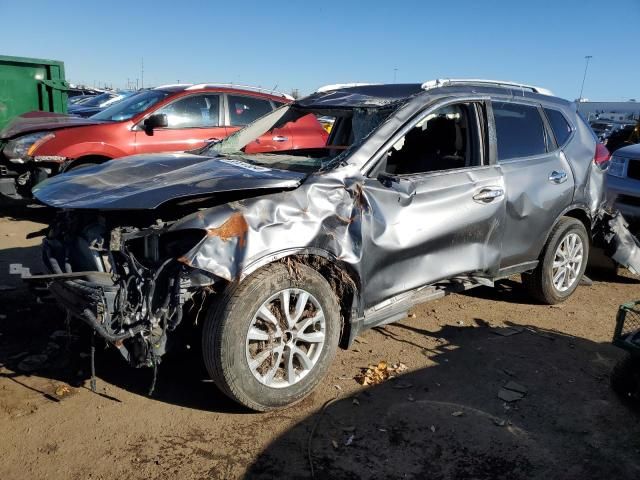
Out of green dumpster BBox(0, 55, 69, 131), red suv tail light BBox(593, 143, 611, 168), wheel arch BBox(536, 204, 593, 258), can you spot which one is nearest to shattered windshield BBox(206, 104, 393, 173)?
wheel arch BBox(536, 204, 593, 258)

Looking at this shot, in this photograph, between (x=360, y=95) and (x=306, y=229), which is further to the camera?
(x=360, y=95)

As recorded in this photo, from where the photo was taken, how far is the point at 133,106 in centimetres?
793

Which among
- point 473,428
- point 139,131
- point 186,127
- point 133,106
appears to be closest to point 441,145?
point 473,428

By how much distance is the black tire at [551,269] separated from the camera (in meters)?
4.94

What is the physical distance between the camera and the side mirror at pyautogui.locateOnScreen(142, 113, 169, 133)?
7.16 metres

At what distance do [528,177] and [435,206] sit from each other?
115cm

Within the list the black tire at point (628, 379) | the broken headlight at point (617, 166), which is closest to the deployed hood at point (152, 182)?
the black tire at point (628, 379)

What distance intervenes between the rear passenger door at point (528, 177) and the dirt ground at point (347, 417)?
808 mm

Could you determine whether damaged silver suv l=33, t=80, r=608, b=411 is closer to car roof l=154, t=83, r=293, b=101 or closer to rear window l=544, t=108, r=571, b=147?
rear window l=544, t=108, r=571, b=147

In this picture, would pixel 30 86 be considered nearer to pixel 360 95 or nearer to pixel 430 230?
pixel 360 95

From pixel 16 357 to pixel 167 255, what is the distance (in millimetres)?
1592

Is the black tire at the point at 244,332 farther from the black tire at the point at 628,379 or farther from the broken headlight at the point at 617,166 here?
the broken headlight at the point at 617,166

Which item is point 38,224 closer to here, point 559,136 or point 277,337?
point 277,337

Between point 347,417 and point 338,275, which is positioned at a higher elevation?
point 338,275
